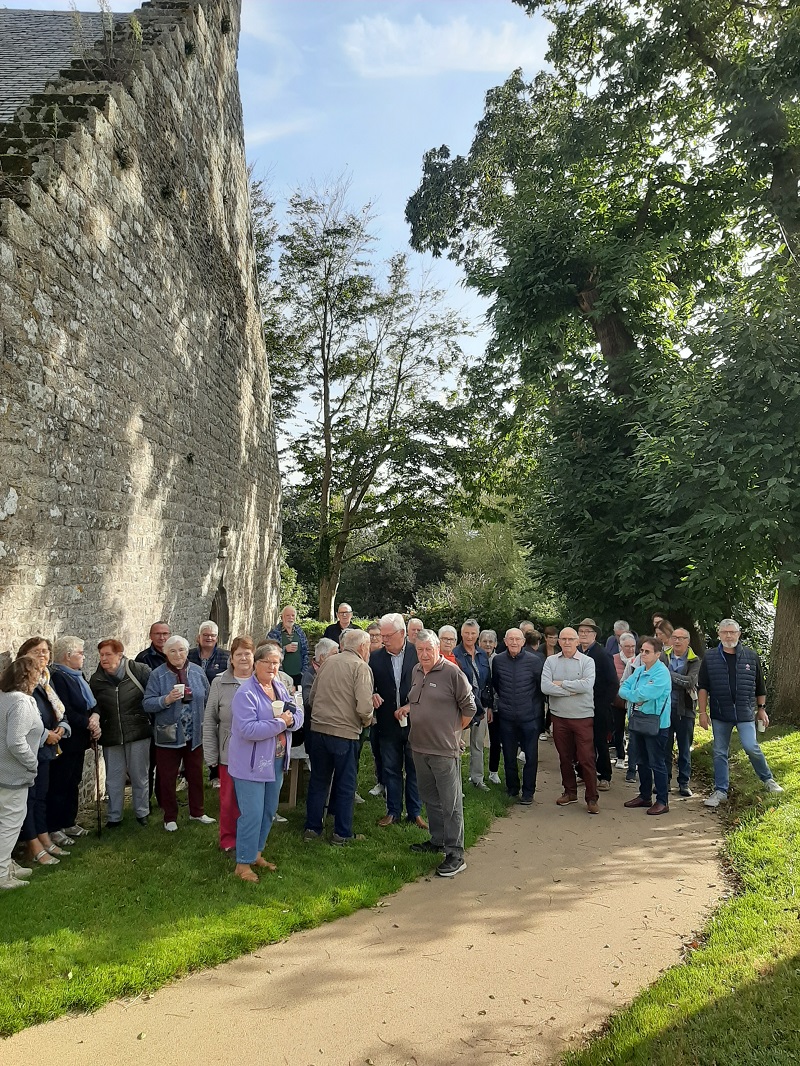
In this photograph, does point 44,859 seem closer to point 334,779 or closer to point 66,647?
point 66,647

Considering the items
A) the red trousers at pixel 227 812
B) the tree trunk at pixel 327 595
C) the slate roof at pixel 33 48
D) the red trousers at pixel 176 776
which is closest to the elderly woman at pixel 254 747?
the red trousers at pixel 227 812

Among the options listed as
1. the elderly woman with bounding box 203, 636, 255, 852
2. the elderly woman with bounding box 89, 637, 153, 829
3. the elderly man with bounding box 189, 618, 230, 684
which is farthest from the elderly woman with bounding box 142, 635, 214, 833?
the elderly man with bounding box 189, 618, 230, 684

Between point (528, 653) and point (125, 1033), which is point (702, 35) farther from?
point (125, 1033)

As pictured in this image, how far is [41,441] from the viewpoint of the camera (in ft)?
19.7

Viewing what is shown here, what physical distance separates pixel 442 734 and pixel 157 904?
2399 millimetres

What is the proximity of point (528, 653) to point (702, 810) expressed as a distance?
2417mm

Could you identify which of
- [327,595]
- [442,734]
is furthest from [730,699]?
[327,595]

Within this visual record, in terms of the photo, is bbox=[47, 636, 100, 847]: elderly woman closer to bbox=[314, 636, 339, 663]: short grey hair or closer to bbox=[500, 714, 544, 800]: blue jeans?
bbox=[314, 636, 339, 663]: short grey hair

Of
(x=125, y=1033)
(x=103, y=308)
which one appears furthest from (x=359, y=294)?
(x=125, y=1033)

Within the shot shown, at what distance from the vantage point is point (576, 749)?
7.63m

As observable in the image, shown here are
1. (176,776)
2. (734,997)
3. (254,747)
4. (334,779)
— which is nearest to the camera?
(734,997)

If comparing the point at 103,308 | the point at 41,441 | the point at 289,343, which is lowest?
the point at 41,441

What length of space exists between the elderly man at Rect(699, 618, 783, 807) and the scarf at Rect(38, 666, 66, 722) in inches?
241

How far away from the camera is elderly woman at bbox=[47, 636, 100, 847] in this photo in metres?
5.85
